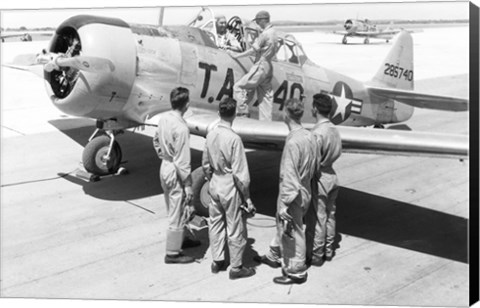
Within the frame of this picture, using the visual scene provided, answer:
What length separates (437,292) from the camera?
14.9ft

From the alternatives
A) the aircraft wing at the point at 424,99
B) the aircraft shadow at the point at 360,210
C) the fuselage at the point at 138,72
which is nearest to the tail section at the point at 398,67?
the aircraft wing at the point at 424,99

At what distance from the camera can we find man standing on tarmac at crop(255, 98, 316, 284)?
4574mm

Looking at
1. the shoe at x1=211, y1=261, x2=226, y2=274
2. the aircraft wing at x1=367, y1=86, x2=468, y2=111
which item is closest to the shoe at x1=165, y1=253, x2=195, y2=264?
the shoe at x1=211, y1=261, x2=226, y2=274

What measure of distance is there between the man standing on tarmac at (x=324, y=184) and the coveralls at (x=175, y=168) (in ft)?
4.29

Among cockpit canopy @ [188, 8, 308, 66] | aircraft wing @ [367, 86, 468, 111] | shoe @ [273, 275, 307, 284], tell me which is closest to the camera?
shoe @ [273, 275, 307, 284]

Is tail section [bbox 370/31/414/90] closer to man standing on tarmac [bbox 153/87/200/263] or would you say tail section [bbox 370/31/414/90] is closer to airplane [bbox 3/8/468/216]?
airplane [bbox 3/8/468/216]

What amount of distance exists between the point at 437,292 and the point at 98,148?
17.0ft

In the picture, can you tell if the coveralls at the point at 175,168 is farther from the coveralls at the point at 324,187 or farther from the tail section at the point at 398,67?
the tail section at the point at 398,67

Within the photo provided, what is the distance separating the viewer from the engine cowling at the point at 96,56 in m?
6.48

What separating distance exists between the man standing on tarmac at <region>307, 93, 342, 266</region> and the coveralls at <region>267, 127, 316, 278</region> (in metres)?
0.27

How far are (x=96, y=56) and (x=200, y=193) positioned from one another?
2245 millimetres

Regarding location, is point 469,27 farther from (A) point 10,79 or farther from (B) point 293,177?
(A) point 10,79

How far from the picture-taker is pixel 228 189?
15.2ft

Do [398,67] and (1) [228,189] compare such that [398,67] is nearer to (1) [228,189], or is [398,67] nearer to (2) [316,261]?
(2) [316,261]
